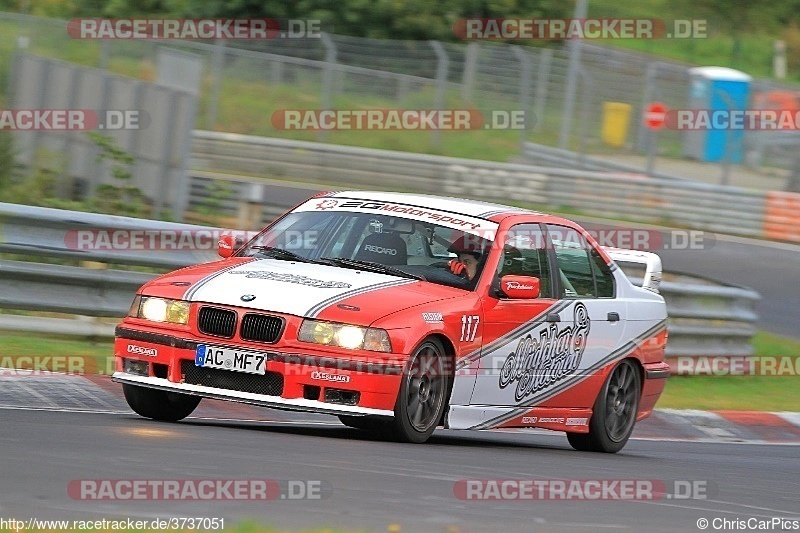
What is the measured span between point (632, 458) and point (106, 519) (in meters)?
5.55

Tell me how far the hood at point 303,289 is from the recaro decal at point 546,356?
72cm

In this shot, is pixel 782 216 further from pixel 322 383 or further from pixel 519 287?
pixel 322 383

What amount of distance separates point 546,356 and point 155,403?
8.13ft

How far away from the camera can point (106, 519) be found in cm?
549

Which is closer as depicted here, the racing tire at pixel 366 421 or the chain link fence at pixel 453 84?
the racing tire at pixel 366 421

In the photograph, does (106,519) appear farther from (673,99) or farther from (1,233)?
(673,99)

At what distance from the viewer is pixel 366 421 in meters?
8.65

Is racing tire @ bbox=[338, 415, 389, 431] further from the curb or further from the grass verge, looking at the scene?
the grass verge

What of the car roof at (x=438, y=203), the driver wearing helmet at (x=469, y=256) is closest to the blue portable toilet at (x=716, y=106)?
the car roof at (x=438, y=203)

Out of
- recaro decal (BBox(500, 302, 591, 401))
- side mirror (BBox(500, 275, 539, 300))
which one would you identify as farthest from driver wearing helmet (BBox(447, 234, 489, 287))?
recaro decal (BBox(500, 302, 591, 401))

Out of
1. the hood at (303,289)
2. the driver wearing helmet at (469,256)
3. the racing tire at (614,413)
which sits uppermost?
the driver wearing helmet at (469,256)

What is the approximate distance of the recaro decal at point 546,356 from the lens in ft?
31.6

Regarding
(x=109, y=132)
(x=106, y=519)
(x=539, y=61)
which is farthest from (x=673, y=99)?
(x=106, y=519)

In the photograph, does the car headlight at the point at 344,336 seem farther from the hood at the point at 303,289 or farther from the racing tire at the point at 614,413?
the racing tire at the point at 614,413
